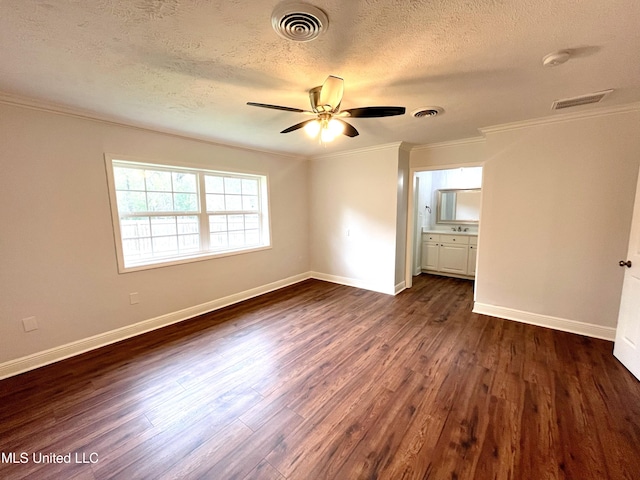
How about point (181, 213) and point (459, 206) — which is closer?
point (181, 213)

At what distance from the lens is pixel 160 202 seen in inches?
130

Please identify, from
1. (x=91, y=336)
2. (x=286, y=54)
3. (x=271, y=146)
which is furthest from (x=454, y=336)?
(x=91, y=336)

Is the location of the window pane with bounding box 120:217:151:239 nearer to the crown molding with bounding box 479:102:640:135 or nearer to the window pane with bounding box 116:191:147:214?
the window pane with bounding box 116:191:147:214

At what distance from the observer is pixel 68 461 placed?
1.53m

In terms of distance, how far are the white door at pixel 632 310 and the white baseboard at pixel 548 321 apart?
0.41m

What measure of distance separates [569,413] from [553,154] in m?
2.57

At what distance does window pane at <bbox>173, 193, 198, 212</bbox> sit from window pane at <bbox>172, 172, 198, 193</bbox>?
67mm

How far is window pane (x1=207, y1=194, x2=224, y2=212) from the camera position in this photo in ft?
12.4

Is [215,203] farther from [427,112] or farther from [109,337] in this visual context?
[427,112]

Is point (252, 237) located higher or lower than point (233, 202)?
lower

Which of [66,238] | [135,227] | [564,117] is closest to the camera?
[66,238]

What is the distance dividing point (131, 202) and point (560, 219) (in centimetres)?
495

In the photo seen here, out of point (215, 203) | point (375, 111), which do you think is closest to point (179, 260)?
point (215, 203)

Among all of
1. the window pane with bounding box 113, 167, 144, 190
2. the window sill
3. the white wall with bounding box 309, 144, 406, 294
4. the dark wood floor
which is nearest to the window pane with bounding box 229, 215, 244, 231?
the window sill
